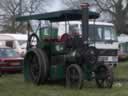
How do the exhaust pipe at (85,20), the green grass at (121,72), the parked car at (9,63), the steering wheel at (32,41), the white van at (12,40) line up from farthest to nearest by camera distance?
the white van at (12,40) → the parked car at (9,63) → the green grass at (121,72) → the steering wheel at (32,41) → the exhaust pipe at (85,20)

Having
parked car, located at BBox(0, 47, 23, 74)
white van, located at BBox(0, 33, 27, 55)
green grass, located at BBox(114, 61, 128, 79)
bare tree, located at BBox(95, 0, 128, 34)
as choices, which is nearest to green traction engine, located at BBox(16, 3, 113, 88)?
green grass, located at BBox(114, 61, 128, 79)

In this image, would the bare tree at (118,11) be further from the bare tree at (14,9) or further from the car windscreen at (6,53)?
the bare tree at (14,9)

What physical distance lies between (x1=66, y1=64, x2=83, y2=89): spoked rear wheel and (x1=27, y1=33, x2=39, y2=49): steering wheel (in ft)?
8.84

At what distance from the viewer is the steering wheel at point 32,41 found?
1766 cm

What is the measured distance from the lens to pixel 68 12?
1589 cm

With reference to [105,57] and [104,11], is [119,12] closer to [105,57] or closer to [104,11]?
[104,11]

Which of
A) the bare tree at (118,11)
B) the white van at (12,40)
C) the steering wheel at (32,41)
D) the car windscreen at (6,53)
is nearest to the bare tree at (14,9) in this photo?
the bare tree at (118,11)

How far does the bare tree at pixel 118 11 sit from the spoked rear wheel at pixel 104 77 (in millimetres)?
15667

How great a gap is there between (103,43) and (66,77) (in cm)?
807

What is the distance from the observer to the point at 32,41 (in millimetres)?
18234

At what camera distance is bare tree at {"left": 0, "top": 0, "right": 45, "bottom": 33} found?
54938 mm

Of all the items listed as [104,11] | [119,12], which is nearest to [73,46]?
[119,12]

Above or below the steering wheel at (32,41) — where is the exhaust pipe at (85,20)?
above

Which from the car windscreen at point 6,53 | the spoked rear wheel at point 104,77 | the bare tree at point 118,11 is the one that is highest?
the bare tree at point 118,11
